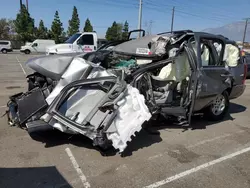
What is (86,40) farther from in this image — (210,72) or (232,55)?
(210,72)

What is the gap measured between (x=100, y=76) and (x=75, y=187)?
1783 mm

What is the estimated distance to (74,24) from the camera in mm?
56031

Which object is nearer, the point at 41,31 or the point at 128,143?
the point at 128,143

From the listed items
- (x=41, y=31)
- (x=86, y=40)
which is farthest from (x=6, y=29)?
(x=86, y=40)

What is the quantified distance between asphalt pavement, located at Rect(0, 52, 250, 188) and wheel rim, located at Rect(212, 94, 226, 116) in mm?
749

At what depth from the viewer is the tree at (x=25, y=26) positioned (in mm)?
46312

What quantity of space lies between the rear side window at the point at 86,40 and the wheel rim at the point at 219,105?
11.0 meters

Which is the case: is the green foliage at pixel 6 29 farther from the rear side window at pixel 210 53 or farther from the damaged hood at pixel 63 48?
the rear side window at pixel 210 53

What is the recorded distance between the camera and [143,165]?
3.40m

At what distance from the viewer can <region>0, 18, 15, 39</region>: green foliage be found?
57.8 m

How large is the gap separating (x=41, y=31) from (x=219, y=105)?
51.2m

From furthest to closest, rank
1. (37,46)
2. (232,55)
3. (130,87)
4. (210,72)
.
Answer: (37,46), (232,55), (210,72), (130,87)

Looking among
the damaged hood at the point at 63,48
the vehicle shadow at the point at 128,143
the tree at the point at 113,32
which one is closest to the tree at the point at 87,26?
the tree at the point at 113,32

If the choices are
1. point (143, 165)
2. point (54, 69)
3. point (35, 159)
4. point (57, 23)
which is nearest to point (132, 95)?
point (143, 165)
